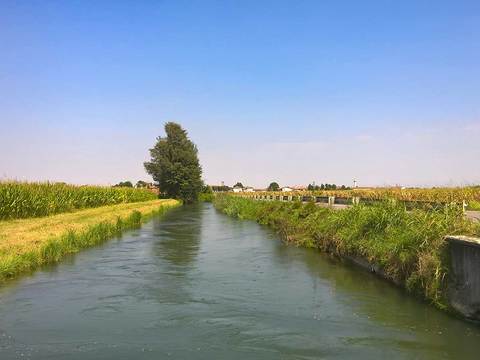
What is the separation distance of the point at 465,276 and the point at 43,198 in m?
30.3

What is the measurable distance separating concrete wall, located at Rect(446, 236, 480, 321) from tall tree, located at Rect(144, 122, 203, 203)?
79027 mm

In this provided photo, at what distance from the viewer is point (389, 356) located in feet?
29.9

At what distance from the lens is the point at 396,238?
1516 centimetres

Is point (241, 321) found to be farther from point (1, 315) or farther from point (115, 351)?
point (1, 315)

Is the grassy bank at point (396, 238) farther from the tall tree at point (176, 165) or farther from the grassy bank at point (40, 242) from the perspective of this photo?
the tall tree at point (176, 165)

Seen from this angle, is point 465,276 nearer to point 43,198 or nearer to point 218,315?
point 218,315

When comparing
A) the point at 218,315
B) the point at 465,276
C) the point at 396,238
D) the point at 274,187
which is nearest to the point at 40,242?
the point at 218,315

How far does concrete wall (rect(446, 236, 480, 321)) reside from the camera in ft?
34.5

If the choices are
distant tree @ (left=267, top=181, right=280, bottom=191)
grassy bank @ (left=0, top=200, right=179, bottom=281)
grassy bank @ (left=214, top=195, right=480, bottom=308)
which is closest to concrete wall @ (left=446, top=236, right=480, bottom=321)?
grassy bank @ (left=214, top=195, right=480, bottom=308)

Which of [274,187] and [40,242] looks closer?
[40,242]

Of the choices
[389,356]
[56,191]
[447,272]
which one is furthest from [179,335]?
[56,191]

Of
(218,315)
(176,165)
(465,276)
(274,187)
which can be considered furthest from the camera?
(274,187)

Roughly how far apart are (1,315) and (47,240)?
27.6 feet

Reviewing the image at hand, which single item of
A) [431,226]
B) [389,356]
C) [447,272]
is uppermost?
[431,226]
